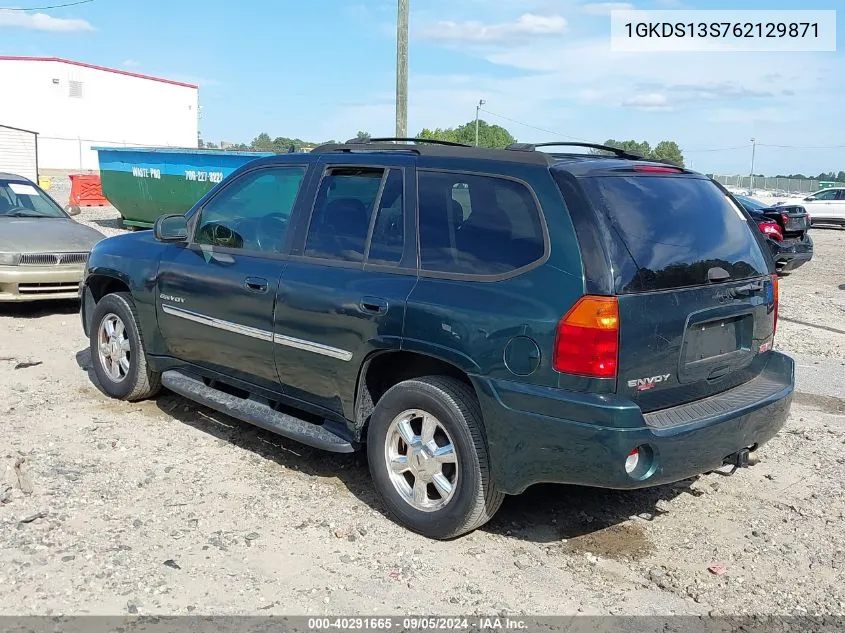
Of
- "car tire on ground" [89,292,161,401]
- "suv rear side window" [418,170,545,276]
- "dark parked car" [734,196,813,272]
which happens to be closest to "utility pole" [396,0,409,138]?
"dark parked car" [734,196,813,272]

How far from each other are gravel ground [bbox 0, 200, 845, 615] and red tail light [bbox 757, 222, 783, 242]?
871 cm

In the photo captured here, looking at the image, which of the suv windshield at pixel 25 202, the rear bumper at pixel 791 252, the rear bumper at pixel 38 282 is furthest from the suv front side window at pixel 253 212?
the rear bumper at pixel 791 252

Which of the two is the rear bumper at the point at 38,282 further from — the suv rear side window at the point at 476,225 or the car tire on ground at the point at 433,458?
the suv rear side window at the point at 476,225

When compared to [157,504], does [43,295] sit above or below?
above

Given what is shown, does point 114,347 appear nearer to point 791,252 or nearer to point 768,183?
point 791,252

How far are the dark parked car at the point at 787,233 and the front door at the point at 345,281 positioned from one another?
11.0 m

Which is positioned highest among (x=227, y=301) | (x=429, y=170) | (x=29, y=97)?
(x=29, y=97)

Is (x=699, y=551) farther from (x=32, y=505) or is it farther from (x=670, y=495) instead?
(x=32, y=505)

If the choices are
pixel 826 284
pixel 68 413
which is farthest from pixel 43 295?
pixel 826 284

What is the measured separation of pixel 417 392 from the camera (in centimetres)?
394

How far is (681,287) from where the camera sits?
3.70 metres

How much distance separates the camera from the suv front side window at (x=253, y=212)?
484cm

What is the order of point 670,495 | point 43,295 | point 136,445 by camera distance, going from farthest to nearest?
point 43,295
point 136,445
point 670,495

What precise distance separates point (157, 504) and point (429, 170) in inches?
88.4
